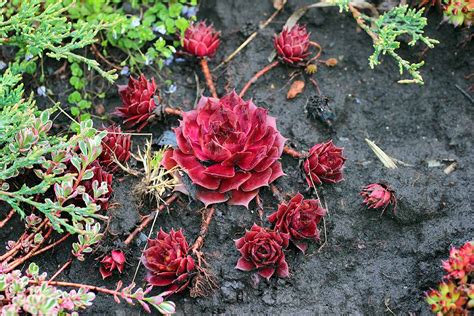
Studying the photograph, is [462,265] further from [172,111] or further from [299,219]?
[172,111]

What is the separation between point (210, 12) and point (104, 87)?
0.83 meters

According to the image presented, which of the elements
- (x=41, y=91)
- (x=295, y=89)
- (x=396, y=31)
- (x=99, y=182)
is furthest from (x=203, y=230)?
(x=396, y=31)

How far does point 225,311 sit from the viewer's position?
108 inches

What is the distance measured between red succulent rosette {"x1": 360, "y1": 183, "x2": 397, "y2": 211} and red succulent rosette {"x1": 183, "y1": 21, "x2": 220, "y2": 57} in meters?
1.23

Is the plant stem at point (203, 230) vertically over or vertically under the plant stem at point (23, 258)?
under

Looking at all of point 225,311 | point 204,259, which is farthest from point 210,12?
point 225,311

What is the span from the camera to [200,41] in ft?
11.3

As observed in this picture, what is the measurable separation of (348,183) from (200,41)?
1174 millimetres

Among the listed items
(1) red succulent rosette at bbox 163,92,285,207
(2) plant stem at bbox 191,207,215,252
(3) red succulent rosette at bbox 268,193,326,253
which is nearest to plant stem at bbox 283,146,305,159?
(1) red succulent rosette at bbox 163,92,285,207

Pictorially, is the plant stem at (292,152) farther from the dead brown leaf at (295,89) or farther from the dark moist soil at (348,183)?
the dead brown leaf at (295,89)

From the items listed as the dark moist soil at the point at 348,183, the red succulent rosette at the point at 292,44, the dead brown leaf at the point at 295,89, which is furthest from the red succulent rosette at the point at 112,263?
the red succulent rosette at the point at 292,44

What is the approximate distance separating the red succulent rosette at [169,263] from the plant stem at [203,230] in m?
0.10

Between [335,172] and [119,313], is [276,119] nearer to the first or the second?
[335,172]

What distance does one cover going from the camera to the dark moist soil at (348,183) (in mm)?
2787
